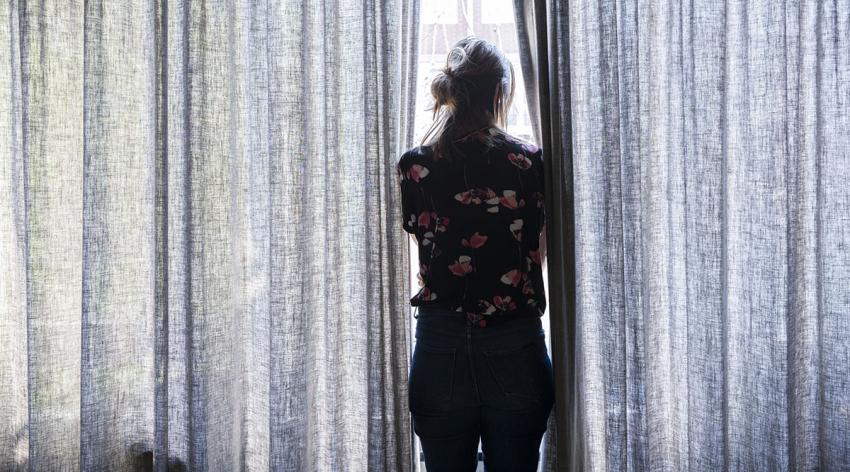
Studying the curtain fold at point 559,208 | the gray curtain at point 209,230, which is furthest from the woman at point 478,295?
the gray curtain at point 209,230

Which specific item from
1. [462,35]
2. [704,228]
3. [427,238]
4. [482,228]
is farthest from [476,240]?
[462,35]

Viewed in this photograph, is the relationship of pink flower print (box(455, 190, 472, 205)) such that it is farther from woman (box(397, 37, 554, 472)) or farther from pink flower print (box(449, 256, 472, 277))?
pink flower print (box(449, 256, 472, 277))

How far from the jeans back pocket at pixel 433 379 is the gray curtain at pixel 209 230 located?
256 millimetres

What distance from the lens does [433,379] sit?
55.2 inches

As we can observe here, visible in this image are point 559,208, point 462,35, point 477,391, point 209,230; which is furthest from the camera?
point 462,35

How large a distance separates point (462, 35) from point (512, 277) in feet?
2.57

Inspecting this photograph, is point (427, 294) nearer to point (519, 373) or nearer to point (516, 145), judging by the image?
point (519, 373)

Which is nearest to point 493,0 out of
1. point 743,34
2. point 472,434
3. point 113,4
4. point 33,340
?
point 743,34

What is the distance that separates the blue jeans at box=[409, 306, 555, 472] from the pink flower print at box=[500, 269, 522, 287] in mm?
87

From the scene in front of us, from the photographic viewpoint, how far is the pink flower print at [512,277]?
4.64 ft

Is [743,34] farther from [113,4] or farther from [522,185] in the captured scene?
[113,4]

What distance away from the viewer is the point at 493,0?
1.81m

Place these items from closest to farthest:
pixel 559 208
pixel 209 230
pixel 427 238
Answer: pixel 427 238 → pixel 559 208 → pixel 209 230

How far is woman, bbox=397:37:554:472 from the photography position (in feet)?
4.56
